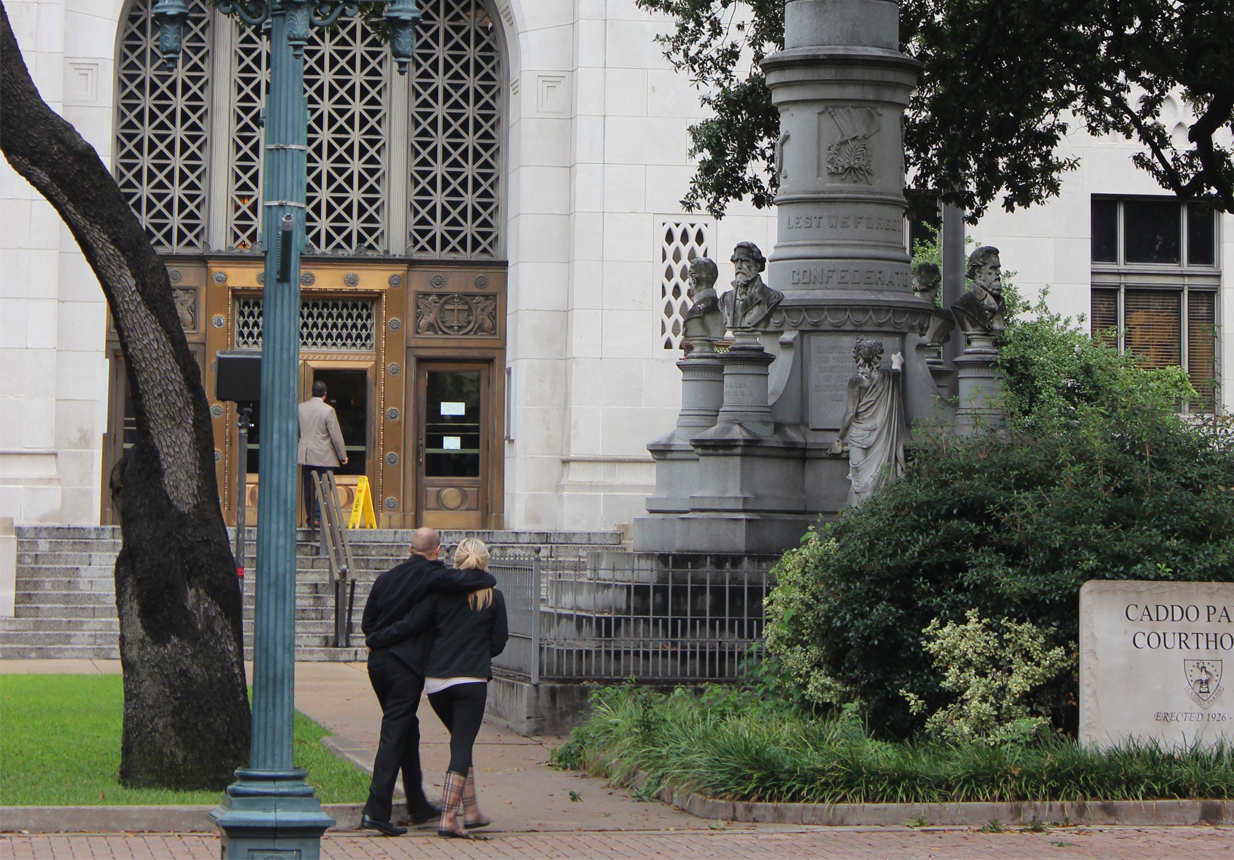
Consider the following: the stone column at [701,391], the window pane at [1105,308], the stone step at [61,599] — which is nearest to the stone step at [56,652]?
the stone step at [61,599]

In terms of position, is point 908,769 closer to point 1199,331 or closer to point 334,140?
point 334,140

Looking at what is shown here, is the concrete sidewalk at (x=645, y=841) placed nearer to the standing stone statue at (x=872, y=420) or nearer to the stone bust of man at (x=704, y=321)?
the standing stone statue at (x=872, y=420)

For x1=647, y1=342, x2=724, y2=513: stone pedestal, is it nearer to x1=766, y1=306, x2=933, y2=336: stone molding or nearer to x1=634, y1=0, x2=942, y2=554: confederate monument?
x1=634, y1=0, x2=942, y2=554: confederate monument

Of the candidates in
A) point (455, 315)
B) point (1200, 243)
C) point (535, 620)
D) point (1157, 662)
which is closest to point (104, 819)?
point (535, 620)

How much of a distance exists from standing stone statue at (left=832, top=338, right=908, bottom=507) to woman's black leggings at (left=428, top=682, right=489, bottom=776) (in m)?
4.78

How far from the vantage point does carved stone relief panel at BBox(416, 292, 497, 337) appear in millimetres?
26844

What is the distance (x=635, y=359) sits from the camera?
84.3 feet

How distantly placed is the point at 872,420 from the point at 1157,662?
3.86 metres

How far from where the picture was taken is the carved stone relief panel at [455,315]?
26.8 m

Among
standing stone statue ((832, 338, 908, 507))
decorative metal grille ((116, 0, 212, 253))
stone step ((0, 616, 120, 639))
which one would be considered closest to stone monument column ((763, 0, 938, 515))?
standing stone statue ((832, 338, 908, 507))

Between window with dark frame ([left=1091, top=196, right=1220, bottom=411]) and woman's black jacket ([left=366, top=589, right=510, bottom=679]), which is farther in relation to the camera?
window with dark frame ([left=1091, top=196, right=1220, bottom=411])

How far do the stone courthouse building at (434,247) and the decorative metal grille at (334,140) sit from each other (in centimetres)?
4

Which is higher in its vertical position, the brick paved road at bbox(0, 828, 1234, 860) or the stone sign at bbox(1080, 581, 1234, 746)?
the stone sign at bbox(1080, 581, 1234, 746)

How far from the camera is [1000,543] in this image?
425 inches
